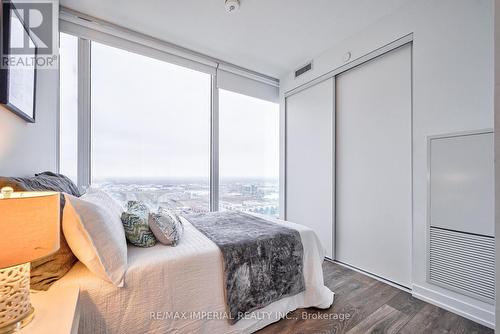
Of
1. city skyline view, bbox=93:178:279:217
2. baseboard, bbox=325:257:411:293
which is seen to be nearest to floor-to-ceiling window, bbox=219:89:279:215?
city skyline view, bbox=93:178:279:217

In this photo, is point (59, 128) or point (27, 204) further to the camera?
point (59, 128)

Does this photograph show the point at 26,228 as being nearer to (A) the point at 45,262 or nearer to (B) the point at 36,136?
(A) the point at 45,262

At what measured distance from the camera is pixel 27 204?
72 centimetres

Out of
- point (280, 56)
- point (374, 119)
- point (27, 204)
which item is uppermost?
point (280, 56)

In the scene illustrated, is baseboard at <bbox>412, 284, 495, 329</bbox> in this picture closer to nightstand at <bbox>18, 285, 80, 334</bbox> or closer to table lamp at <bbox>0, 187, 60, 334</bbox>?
nightstand at <bbox>18, 285, 80, 334</bbox>

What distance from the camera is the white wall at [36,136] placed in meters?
1.28

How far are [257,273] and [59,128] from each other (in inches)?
94.5

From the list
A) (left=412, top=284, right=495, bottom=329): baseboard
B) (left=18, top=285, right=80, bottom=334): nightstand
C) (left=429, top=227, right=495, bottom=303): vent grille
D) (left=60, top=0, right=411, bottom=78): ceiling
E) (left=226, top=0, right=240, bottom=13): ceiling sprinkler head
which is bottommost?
(left=412, top=284, right=495, bottom=329): baseboard

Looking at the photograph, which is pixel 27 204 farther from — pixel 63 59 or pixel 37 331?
pixel 63 59

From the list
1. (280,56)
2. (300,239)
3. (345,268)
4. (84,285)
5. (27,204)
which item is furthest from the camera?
(280,56)

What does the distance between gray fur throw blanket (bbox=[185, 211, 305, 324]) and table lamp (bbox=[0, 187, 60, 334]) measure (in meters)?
0.94

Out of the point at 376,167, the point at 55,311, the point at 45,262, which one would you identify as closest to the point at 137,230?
the point at 45,262

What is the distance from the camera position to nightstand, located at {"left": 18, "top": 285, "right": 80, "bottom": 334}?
0.81 metres

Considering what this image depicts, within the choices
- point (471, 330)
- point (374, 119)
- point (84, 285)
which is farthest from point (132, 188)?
point (471, 330)
